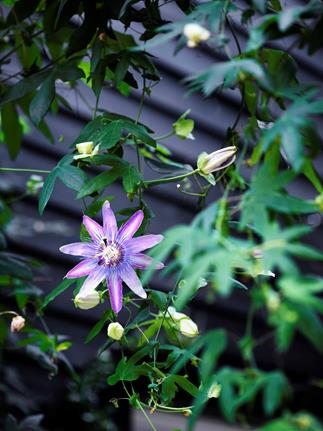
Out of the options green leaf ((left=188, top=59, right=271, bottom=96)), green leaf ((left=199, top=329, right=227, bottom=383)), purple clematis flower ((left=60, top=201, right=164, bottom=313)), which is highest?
green leaf ((left=188, top=59, right=271, bottom=96))

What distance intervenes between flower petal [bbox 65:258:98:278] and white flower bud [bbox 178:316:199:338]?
0.14m

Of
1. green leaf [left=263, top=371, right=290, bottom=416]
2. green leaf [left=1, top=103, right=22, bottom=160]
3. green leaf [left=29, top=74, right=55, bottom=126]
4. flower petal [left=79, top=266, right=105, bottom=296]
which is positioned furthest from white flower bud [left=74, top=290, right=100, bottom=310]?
green leaf [left=1, top=103, right=22, bottom=160]

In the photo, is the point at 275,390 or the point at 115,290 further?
the point at 115,290

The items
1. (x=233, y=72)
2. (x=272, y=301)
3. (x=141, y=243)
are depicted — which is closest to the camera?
(x=272, y=301)

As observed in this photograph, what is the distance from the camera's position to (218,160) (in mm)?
954

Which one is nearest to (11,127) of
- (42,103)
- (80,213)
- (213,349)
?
(42,103)

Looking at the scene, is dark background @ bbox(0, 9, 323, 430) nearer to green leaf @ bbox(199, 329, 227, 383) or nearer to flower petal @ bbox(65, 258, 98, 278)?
flower petal @ bbox(65, 258, 98, 278)

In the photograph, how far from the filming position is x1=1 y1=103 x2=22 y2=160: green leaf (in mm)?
1524

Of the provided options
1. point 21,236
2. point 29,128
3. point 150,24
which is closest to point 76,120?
point 29,128

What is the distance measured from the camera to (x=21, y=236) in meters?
2.33

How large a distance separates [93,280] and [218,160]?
214 millimetres

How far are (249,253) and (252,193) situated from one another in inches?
2.6

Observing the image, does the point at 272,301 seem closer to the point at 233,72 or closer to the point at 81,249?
the point at 233,72

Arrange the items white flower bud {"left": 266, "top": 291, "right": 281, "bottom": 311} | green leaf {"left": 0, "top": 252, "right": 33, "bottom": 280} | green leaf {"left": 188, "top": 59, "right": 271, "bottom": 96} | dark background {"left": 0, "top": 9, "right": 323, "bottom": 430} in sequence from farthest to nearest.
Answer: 1. dark background {"left": 0, "top": 9, "right": 323, "bottom": 430}
2. green leaf {"left": 0, "top": 252, "right": 33, "bottom": 280}
3. green leaf {"left": 188, "top": 59, "right": 271, "bottom": 96}
4. white flower bud {"left": 266, "top": 291, "right": 281, "bottom": 311}
